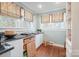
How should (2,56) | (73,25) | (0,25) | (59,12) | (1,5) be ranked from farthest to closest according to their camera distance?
1. (59,12)
2. (0,25)
3. (1,5)
4. (73,25)
5. (2,56)

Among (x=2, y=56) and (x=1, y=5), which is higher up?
(x=1, y=5)

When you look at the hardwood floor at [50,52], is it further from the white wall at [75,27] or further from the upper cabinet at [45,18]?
the white wall at [75,27]

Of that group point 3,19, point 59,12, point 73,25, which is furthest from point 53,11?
point 73,25

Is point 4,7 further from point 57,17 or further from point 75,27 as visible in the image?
point 57,17

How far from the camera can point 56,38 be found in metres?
6.55

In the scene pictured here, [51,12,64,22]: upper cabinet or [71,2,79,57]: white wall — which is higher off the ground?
[51,12,64,22]: upper cabinet

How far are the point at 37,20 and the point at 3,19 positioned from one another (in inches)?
164

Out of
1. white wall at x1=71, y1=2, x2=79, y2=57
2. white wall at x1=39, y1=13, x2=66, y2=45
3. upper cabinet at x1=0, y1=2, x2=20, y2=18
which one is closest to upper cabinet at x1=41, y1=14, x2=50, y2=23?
white wall at x1=39, y1=13, x2=66, y2=45

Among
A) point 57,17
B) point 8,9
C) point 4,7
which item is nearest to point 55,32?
point 57,17

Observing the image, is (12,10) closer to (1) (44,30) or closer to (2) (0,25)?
(2) (0,25)

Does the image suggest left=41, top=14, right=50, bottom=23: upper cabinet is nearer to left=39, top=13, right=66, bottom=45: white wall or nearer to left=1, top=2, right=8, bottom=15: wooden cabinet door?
left=39, top=13, right=66, bottom=45: white wall

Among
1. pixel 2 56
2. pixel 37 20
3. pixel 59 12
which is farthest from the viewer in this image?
pixel 37 20

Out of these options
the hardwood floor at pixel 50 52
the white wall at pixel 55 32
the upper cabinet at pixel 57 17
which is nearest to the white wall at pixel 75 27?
the hardwood floor at pixel 50 52

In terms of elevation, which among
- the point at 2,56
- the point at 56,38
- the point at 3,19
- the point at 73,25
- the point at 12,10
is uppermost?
the point at 12,10
